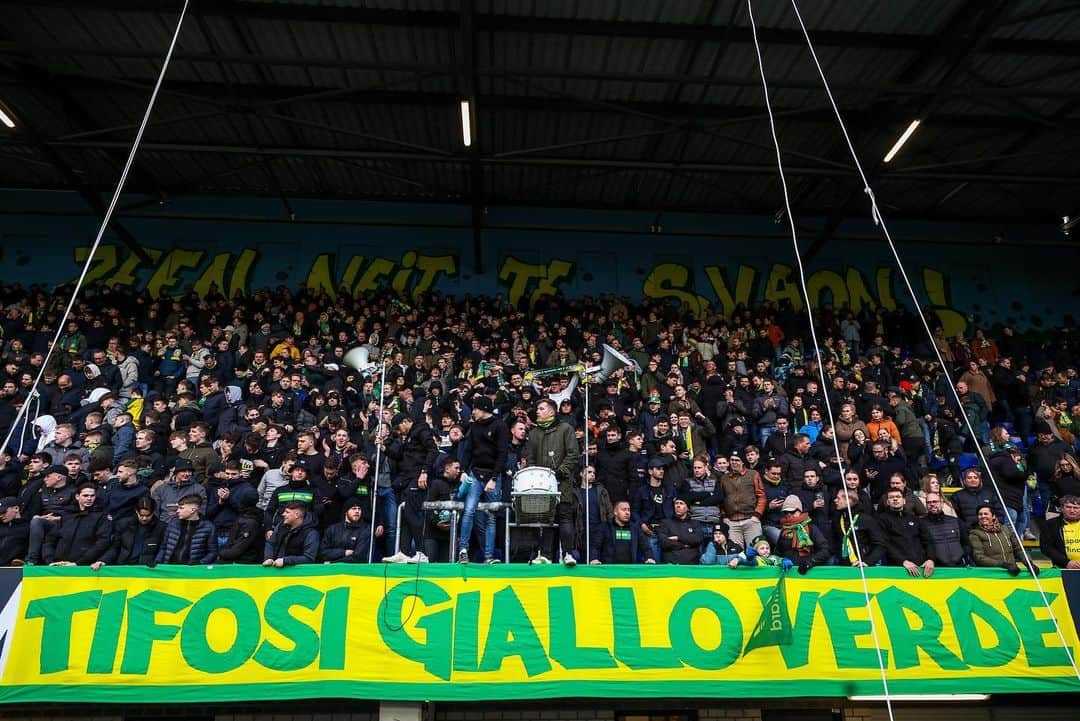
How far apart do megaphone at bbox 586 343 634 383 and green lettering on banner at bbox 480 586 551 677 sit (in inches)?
258

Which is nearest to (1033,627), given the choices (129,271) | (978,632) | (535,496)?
(978,632)

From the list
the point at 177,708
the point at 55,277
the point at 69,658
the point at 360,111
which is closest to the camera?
the point at 69,658

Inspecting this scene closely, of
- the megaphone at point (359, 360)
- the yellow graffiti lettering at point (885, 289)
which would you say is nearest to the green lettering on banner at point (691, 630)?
the megaphone at point (359, 360)

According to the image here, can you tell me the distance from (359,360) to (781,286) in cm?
1181

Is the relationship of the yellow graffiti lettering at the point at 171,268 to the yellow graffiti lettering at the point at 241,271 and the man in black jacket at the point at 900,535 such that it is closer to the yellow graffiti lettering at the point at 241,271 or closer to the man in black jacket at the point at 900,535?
the yellow graffiti lettering at the point at 241,271

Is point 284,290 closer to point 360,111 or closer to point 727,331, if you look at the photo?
point 360,111

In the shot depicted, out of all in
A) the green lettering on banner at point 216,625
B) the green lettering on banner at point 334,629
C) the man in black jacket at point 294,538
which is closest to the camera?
the green lettering on banner at point 216,625

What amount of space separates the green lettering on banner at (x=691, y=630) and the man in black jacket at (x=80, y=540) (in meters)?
6.33

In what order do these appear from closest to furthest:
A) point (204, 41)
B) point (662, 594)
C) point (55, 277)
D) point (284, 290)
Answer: point (662, 594) < point (204, 41) < point (284, 290) < point (55, 277)

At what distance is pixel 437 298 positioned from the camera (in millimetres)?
18641

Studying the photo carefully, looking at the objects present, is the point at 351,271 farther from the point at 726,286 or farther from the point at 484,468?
the point at 484,468

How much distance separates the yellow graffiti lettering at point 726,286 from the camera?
20.3 m

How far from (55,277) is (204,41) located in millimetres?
8862

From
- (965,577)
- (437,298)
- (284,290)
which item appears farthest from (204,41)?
(965,577)
